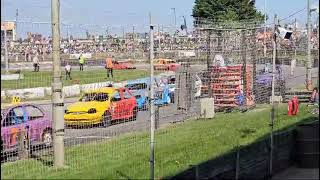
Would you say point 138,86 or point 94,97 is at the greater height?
point 138,86

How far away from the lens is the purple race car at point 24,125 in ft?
36.6

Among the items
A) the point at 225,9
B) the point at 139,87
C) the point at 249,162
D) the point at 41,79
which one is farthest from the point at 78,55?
the point at 225,9

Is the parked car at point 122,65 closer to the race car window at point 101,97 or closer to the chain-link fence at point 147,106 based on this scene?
the chain-link fence at point 147,106

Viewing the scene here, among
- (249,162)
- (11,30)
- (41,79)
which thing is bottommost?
(249,162)

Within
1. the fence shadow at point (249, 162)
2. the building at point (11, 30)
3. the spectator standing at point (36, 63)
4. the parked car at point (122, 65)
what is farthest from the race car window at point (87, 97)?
the building at point (11, 30)

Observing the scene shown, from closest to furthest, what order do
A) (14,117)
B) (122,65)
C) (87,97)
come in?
(14,117) < (122,65) < (87,97)

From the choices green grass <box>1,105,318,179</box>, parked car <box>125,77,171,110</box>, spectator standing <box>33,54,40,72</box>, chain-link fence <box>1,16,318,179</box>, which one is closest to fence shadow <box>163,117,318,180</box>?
chain-link fence <box>1,16,318,179</box>

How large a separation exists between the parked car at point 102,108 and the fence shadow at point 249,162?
4.06 m

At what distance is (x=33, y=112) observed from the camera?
14.9 metres

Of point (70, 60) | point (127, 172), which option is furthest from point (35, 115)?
point (127, 172)

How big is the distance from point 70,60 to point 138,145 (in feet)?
7.36

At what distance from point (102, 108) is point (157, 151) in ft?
11.1

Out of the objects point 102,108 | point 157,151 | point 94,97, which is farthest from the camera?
point 94,97

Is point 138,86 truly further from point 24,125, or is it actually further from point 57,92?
point 57,92
